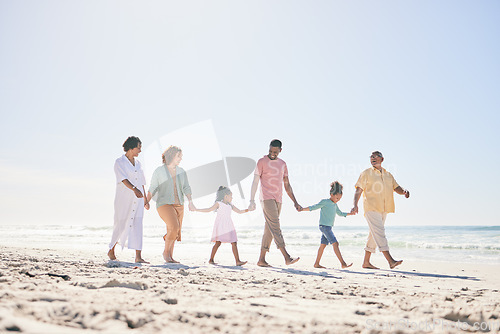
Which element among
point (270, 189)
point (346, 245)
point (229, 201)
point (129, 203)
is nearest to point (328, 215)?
point (270, 189)

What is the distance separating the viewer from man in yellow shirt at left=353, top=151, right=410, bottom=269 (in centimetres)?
688

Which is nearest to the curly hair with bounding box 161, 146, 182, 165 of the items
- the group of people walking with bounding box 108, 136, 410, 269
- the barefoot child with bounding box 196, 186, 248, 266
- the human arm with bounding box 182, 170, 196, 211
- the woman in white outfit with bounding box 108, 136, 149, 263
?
the group of people walking with bounding box 108, 136, 410, 269

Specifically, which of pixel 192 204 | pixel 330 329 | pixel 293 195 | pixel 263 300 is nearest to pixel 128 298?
pixel 263 300

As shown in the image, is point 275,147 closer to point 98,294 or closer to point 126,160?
point 126,160

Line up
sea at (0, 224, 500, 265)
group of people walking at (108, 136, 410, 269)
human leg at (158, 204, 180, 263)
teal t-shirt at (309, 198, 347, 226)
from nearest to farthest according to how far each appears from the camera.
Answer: group of people walking at (108, 136, 410, 269) → human leg at (158, 204, 180, 263) → teal t-shirt at (309, 198, 347, 226) → sea at (0, 224, 500, 265)

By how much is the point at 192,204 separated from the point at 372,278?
3367 mm

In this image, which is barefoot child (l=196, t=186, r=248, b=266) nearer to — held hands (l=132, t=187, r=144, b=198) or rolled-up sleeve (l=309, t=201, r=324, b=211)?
rolled-up sleeve (l=309, t=201, r=324, b=211)

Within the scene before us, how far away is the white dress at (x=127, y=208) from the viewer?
6.23 metres

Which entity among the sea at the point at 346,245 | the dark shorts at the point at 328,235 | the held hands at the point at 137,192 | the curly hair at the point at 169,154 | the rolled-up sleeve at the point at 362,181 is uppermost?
the curly hair at the point at 169,154

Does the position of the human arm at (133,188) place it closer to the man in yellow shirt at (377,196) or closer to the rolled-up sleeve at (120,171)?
the rolled-up sleeve at (120,171)

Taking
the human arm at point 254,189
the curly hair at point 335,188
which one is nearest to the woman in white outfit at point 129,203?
the human arm at point 254,189

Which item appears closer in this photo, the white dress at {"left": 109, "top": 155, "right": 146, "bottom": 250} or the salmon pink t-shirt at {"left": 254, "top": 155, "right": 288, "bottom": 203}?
the white dress at {"left": 109, "top": 155, "right": 146, "bottom": 250}

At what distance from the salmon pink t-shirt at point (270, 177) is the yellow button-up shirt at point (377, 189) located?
1.54m

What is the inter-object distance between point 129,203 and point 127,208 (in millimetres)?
90
